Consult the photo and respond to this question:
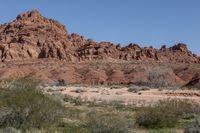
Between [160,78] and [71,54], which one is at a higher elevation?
[71,54]

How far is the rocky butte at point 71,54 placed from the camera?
83.2 meters

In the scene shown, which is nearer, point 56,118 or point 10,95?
point 10,95

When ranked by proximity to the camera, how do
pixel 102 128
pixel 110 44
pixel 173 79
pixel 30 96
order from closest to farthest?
pixel 102 128 → pixel 30 96 → pixel 173 79 → pixel 110 44

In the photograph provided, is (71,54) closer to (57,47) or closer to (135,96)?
(57,47)

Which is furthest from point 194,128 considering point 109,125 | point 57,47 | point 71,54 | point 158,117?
point 71,54

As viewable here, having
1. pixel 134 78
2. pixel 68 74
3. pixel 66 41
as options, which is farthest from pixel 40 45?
pixel 134 78

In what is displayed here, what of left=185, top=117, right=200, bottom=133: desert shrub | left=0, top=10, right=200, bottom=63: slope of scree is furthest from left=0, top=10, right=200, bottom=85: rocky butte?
left=185, top=117, right=200, bottom=133: desert shrub

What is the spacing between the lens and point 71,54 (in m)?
113

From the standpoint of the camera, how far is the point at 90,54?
377ft

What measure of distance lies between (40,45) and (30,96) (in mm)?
98773

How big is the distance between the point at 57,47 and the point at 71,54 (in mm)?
3797

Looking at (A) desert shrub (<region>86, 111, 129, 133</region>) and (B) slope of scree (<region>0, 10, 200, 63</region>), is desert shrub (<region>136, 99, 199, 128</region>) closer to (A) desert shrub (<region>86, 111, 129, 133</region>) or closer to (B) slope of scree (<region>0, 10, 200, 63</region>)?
(A) desert shrub (<region>86, 111, 129, 133</region>)

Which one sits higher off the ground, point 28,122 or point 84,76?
point 84,76

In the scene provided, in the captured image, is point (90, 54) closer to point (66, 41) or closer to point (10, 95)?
point (66, 41)
